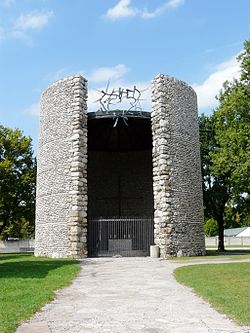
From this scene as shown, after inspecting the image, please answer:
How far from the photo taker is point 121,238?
860 inches

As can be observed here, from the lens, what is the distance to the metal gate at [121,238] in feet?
69.7

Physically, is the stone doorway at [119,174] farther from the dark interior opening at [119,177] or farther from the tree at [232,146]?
the tree at [232,146]

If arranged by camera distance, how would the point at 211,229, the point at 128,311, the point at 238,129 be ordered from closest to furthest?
the point at 128,311, the point at 238,129, the point at 211,229

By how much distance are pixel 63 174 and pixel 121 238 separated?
475 cm

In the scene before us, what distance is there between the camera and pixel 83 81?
20719mm

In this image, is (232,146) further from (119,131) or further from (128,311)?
(128,311)

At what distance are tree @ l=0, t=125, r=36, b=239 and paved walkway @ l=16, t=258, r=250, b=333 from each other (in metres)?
20.1

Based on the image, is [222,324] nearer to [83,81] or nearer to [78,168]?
[78,168]

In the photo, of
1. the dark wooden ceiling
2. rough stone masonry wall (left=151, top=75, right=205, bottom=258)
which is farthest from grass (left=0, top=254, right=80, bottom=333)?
the dark wooden ceiling

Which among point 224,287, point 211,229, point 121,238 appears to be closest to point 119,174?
point 121,238

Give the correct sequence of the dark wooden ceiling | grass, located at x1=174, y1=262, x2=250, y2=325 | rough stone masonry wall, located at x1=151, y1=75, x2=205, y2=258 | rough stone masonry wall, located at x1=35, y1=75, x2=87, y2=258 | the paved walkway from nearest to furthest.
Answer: the paved walkway → grass, located at x1=174, y1=262, x2=250, y2=325 → rough stone masonry wall, located at x1=35, y1=75, x2=87, y2=258 → rough stone masonry wall, located at x1=151, y1=75, x2=205, y2=258 → the dark wooden ceiling

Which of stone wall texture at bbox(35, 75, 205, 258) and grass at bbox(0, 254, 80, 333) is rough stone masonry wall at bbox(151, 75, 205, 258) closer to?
stone wall texture at bbox(35, 75, 205, 258)

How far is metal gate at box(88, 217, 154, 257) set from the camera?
21250 millimetres

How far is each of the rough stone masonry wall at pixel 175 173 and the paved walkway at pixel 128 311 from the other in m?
9.51
